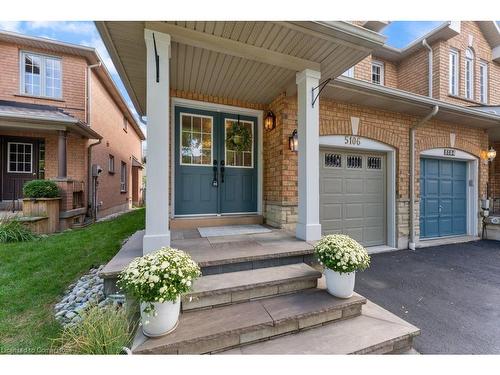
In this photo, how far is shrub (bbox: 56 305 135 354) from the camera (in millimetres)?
1604

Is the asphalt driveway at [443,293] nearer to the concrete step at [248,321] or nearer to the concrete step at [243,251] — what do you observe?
the concrete step at [248,321]

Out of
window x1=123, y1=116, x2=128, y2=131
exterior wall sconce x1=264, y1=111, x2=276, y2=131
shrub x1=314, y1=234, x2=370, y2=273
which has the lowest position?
shrub x1=314, y1=234, x2=370, y2=273

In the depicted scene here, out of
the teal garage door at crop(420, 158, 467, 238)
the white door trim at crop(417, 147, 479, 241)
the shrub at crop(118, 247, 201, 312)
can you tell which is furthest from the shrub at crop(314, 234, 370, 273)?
the white door trim at crop(417, 147, 479, 241)

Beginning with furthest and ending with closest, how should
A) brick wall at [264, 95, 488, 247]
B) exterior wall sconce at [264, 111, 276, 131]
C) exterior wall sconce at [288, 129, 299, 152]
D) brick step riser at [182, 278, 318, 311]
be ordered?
exterior wall sconce at [264, 111, 276, 131]
brick wall at [264, 95, 488, 247]
exterior wall sconce at [288, 129, 299, 152]
brick step riser at [182, 278, 318, 311]

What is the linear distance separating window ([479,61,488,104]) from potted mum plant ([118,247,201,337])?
1048 centimetres

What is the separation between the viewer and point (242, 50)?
9.28 ft

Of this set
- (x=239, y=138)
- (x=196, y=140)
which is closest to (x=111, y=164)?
(x=196, y=140)

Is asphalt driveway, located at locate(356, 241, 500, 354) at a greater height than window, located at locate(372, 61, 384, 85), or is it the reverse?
window, located at locate(372, 61, 384, 85)

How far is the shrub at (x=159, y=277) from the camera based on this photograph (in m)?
1.64

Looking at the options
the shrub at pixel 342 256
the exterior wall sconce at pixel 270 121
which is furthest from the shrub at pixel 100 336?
the exterior wall sconce at pixel 270 121

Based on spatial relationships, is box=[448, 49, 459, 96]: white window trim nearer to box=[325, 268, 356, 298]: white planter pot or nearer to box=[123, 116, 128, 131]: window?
box=[325, 268, 356, 298]: white planter pot

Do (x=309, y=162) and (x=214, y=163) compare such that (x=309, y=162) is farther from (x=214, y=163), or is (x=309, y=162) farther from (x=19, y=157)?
(x=19, y=157)

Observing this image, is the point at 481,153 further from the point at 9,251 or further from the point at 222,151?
the point at 9,251

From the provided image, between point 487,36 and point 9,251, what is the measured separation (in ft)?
45.6
